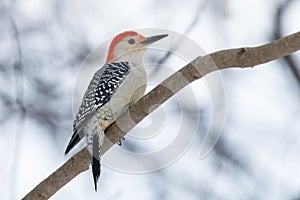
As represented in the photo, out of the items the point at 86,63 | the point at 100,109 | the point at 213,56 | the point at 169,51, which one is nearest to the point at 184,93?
the point at 169,51

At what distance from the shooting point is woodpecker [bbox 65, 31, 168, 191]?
12.6 ft

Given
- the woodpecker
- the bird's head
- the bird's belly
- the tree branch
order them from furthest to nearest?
the bird's head
the bird's belly
the woodpecker
the tree branch

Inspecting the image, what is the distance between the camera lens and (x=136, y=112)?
3.30 meters

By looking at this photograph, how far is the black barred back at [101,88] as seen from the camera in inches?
157

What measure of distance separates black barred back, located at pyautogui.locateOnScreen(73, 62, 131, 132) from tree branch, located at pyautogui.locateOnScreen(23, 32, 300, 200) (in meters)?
0.41

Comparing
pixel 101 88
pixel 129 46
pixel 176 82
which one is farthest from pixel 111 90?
pixel 176 82

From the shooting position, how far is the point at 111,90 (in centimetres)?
423

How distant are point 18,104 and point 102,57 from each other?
0.88 meters

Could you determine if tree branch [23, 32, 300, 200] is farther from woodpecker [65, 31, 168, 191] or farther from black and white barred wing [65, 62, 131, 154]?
black and white barred wing [65, 62, 131, 154]

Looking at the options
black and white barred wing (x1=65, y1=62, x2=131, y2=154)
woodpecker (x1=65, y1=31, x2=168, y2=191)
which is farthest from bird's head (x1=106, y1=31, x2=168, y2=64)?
black and white barred wing (x1=65, y1=62, x2=131, y2=154)

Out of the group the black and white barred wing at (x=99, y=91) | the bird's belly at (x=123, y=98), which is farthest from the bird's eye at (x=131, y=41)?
the bird's belly at (x=123, y=98)

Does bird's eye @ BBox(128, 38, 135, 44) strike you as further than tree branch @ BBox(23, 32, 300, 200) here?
Yes

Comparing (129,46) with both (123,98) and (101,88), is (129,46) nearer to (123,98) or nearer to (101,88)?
(101,88)

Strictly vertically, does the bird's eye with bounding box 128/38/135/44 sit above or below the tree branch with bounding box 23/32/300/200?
below
